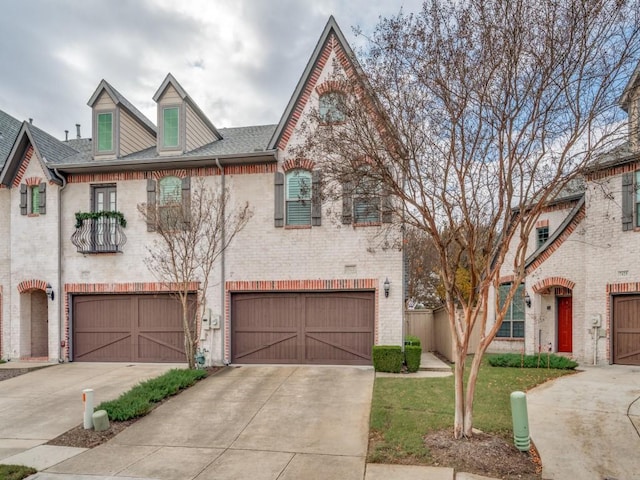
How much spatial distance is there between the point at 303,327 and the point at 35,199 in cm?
984

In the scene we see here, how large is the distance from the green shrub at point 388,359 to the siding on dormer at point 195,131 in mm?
8862

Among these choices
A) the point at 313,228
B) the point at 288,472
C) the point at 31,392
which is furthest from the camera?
the point at 313,228

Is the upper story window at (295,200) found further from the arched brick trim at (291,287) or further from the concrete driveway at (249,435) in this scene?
the concrete driveway at (249,435)

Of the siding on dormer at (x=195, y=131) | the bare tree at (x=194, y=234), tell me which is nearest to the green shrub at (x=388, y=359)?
the bare tree at (x=194, y=234)

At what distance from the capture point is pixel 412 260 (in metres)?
25.1

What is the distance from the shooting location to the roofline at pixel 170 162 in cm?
1342

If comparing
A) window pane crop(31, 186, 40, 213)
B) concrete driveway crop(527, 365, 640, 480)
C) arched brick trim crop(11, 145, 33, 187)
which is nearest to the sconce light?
window pane crop(31, 186, 40, 213)

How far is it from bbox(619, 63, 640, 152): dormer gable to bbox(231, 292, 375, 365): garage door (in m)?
7.74

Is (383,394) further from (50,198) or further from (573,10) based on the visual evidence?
(50,198)

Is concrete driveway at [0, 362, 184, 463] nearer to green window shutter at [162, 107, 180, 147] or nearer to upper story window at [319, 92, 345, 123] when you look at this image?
green window shutter at [162, 107, 180, 147]

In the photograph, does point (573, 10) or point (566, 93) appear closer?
point (573, 10)

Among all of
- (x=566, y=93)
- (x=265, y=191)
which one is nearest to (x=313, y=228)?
(x=265, y=191)

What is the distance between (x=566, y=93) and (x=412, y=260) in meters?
18.6

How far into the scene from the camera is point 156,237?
1398cm
